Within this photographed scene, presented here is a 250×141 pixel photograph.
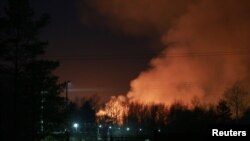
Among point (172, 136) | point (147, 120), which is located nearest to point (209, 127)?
point (172, 136)

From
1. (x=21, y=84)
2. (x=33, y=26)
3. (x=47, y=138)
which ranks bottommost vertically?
(x=47, y=138)

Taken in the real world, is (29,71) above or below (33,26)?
below

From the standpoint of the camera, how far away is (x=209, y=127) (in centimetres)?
2762

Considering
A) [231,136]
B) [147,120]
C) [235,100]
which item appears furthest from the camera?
[147,120]

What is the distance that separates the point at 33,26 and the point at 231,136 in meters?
32.7

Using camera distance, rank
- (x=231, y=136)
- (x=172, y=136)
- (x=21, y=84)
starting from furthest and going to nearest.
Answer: (x=21, y=84) → (x=172, y=136) → (x=231, y=136)

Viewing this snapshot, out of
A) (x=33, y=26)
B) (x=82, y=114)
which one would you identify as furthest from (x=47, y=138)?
(x=82, y=114)

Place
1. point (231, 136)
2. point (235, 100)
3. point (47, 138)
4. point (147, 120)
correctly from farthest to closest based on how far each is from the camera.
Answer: point (147, 120) < point (235, 100) < point (47, 138) < point (231, 136)

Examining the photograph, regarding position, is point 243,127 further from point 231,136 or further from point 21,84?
point 21,84

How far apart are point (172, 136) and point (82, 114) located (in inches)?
4850

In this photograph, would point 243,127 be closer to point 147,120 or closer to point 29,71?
point 29,71

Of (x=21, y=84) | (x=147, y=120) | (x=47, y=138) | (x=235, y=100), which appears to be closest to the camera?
(x=21, y=84)

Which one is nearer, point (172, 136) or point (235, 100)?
point (172, 136)

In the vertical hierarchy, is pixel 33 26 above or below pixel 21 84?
above
